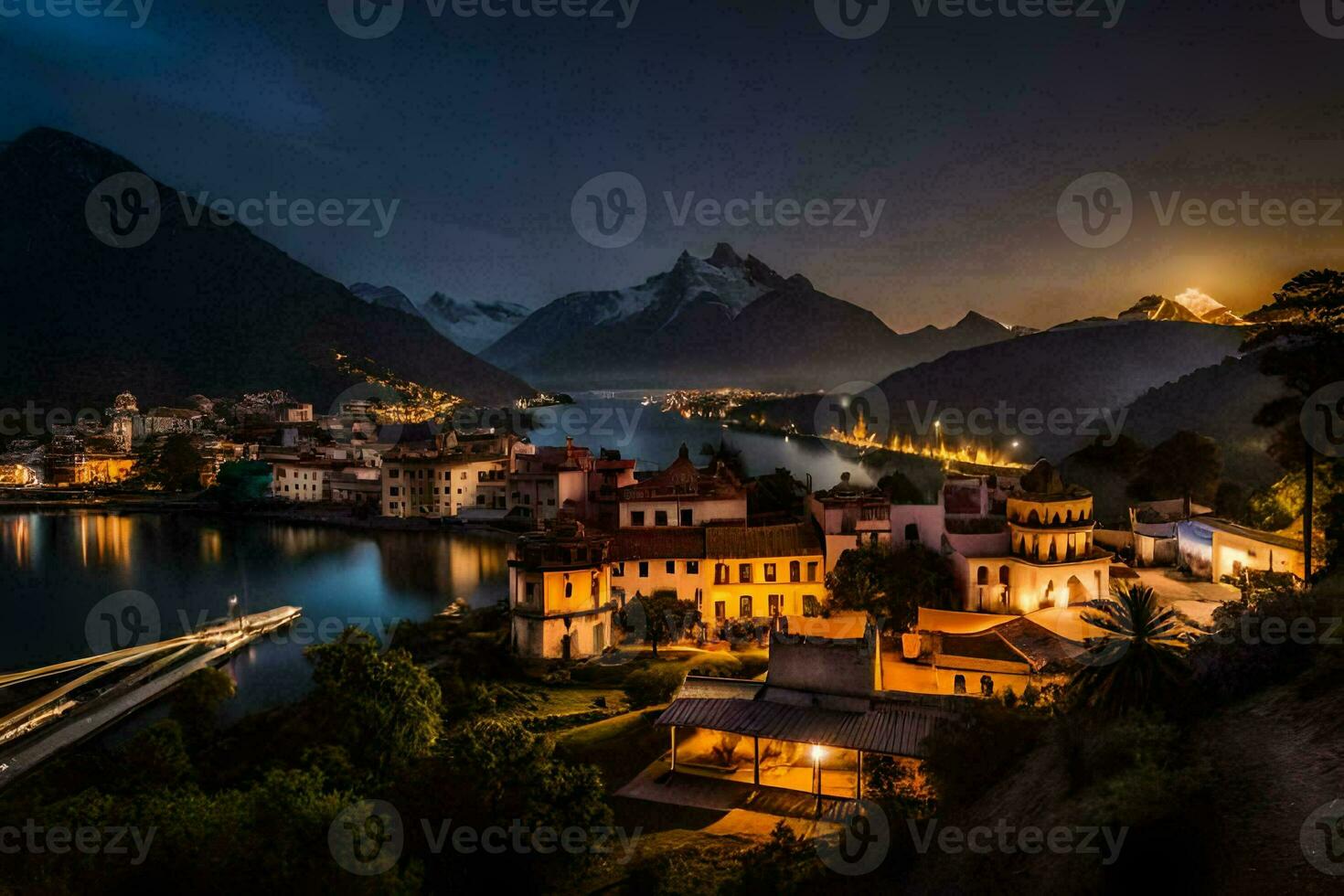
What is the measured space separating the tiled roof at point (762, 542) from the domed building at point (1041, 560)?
3.77m

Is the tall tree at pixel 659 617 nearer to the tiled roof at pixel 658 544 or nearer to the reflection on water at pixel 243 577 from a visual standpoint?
the tiled roof at pixel 658 544

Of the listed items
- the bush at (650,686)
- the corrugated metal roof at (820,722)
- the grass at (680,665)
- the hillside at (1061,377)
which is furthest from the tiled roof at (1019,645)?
the hillside at (1061,377)

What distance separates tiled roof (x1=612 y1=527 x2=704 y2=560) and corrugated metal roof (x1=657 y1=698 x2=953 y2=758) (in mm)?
8438

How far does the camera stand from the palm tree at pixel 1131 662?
28.3 feet

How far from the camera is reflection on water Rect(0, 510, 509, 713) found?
960 inches

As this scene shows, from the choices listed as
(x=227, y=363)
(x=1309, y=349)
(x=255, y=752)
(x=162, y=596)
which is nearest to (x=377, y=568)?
(x=162, y=596)

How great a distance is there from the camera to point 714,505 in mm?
23734

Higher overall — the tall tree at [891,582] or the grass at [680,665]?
the tall tree at [891,582]

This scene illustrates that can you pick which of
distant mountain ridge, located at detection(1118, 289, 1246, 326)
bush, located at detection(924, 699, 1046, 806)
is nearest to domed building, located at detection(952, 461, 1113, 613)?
bush, located at detection(924, 699, 1046, 806)

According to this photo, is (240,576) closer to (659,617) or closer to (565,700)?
(659,617)

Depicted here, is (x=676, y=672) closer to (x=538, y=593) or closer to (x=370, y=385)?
(x=538, y=593)

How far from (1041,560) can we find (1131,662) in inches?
382

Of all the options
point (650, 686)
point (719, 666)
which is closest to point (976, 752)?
point (719, 666)

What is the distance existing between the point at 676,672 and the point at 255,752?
7828 mm
